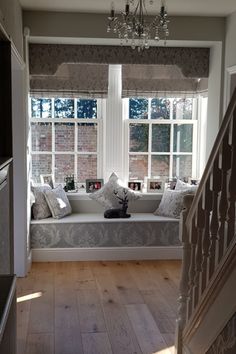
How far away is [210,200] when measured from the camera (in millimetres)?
2264

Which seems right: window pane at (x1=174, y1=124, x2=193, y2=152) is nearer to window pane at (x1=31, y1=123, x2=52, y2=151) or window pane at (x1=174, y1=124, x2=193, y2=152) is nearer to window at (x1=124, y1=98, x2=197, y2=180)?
window at (x1=124, y1=98, x2=197, y2=180)

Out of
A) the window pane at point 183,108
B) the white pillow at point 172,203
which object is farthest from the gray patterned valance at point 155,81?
the white pillow at point 172,203

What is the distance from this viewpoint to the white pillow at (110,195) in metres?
5.46

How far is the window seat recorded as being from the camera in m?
5.13

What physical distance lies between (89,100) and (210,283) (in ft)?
12.7

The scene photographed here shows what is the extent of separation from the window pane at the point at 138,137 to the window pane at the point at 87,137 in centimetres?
46

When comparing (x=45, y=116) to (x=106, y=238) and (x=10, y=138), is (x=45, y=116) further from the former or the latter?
(x=10, y=138)

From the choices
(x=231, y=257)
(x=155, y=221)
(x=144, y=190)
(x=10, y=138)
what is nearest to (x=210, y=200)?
(x=231, y=257)

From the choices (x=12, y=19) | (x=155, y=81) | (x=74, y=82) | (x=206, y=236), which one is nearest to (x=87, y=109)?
(x=74, y=82)

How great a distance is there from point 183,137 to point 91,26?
190 centimetres

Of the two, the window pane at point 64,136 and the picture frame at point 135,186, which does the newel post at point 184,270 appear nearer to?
the picture frame at point 135,186

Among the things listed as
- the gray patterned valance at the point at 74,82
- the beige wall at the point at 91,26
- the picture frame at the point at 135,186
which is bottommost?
the picture frame at the point at 135,186

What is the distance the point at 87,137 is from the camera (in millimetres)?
5734

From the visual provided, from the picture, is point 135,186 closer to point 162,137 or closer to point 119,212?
point 119,212
